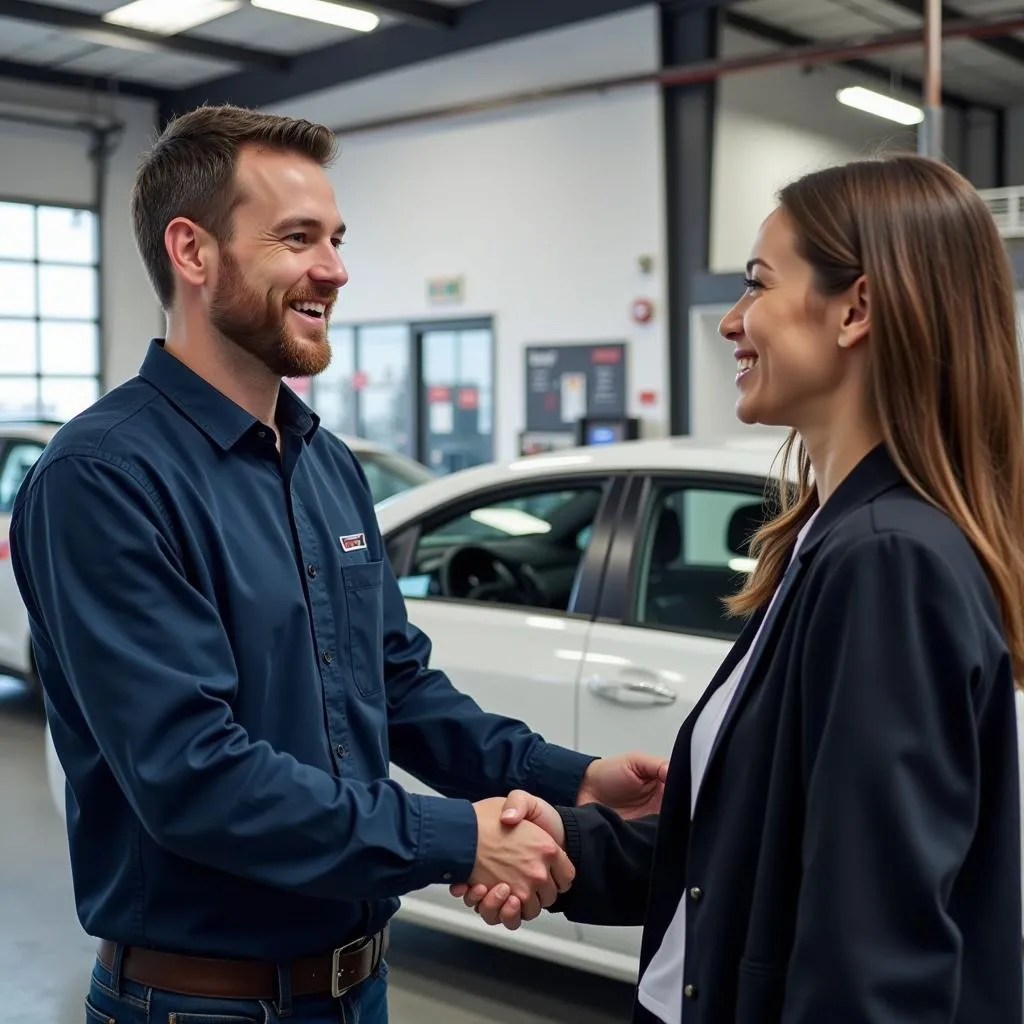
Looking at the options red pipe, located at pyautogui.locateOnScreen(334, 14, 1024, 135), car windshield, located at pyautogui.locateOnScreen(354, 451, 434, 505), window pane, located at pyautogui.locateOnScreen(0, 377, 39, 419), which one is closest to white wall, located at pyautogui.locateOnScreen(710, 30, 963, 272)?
red pipe, located at pyautogui.locateOnScreen(334, 14, 1024, 135)

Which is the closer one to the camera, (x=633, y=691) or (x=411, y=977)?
(x=633, y=691)

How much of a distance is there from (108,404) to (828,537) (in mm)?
895

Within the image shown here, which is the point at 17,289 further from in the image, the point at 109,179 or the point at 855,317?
the point at 855,317

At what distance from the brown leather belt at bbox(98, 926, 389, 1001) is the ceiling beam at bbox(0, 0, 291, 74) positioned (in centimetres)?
1145

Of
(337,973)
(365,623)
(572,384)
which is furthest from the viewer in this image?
(572,384)

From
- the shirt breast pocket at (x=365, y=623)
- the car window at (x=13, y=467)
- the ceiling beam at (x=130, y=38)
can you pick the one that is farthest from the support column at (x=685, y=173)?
the shirt breast pocket at (x=365, y=623)

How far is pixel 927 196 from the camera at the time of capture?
1.33 metres

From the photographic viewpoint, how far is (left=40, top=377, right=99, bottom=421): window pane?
14.5 meters

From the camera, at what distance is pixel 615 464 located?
3.40 metres

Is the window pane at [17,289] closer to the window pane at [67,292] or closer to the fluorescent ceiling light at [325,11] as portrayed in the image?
the window pane at [67,292]

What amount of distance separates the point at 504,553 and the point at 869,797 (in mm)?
2745

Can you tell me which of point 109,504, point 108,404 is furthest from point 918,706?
point 108,404

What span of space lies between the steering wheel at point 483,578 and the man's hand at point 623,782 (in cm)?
174

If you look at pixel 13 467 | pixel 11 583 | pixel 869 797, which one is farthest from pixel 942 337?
pixel 13 467
